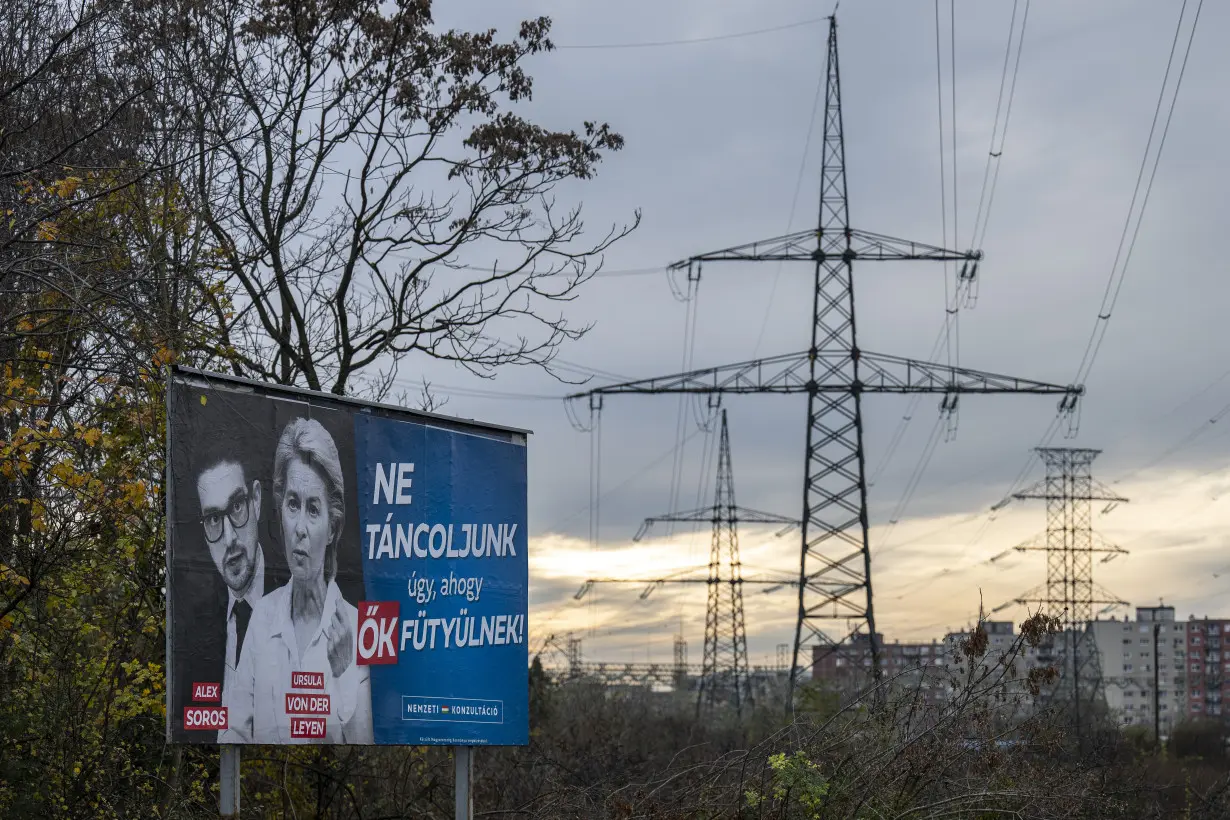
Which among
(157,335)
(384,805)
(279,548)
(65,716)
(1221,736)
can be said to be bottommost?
(1221,736)

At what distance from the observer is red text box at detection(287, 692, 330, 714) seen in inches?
408

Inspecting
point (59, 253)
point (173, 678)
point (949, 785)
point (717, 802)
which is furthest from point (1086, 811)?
point (59, 253)

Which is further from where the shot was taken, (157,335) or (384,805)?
(384,805)

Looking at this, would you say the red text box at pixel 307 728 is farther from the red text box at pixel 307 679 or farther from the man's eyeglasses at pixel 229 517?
the man's eyeglasses at pixel 229 517

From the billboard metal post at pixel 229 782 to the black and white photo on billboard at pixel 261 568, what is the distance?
0.46 feet

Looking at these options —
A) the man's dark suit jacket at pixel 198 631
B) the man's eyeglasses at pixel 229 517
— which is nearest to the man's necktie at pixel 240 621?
the man's dark suit jacket at pixel 198 631

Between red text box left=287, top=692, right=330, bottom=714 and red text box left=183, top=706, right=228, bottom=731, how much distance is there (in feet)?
2.23

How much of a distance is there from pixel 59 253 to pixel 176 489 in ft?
11.3

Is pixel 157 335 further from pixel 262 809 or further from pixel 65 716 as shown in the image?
pixel 262 809

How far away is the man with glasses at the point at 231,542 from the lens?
9859 millimetres

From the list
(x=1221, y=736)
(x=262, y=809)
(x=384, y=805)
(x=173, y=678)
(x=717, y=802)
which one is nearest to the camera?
(x=173, y=678)

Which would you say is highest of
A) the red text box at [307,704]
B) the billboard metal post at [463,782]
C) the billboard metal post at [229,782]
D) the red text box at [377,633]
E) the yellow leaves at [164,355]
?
the yellow leaves at [164,355]

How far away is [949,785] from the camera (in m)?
13.2

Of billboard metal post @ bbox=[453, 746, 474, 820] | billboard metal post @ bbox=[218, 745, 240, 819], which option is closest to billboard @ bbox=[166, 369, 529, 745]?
billboard metal post @ bbox=[218, 745, 240, 819]
